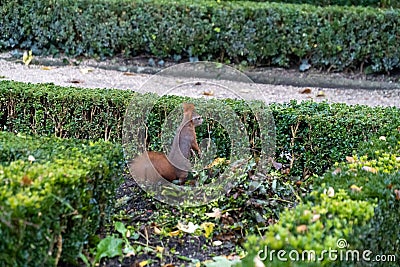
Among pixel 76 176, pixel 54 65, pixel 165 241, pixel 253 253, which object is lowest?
pixel 165 241

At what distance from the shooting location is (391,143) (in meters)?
4.66

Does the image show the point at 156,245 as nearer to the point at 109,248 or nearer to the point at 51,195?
the point at 109,248

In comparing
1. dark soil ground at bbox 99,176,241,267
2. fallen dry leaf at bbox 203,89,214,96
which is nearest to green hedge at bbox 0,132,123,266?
dark soil ground at bbox 99,176,241,267

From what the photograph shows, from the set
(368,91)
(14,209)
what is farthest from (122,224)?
(368,91)

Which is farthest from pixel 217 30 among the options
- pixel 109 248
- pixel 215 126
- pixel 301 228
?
pixel 301 228

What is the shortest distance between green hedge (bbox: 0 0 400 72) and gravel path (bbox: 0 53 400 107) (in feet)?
1.94

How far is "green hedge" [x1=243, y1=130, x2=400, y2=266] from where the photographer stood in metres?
2.86

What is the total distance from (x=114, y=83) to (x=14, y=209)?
6.51 meters

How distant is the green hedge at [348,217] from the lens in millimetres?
2863

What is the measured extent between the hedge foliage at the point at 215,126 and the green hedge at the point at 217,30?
13.6 ft

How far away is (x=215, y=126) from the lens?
5656 mm

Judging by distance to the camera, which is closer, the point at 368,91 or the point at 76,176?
the point at 76,176

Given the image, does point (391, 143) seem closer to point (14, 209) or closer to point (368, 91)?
point (14, 209)
